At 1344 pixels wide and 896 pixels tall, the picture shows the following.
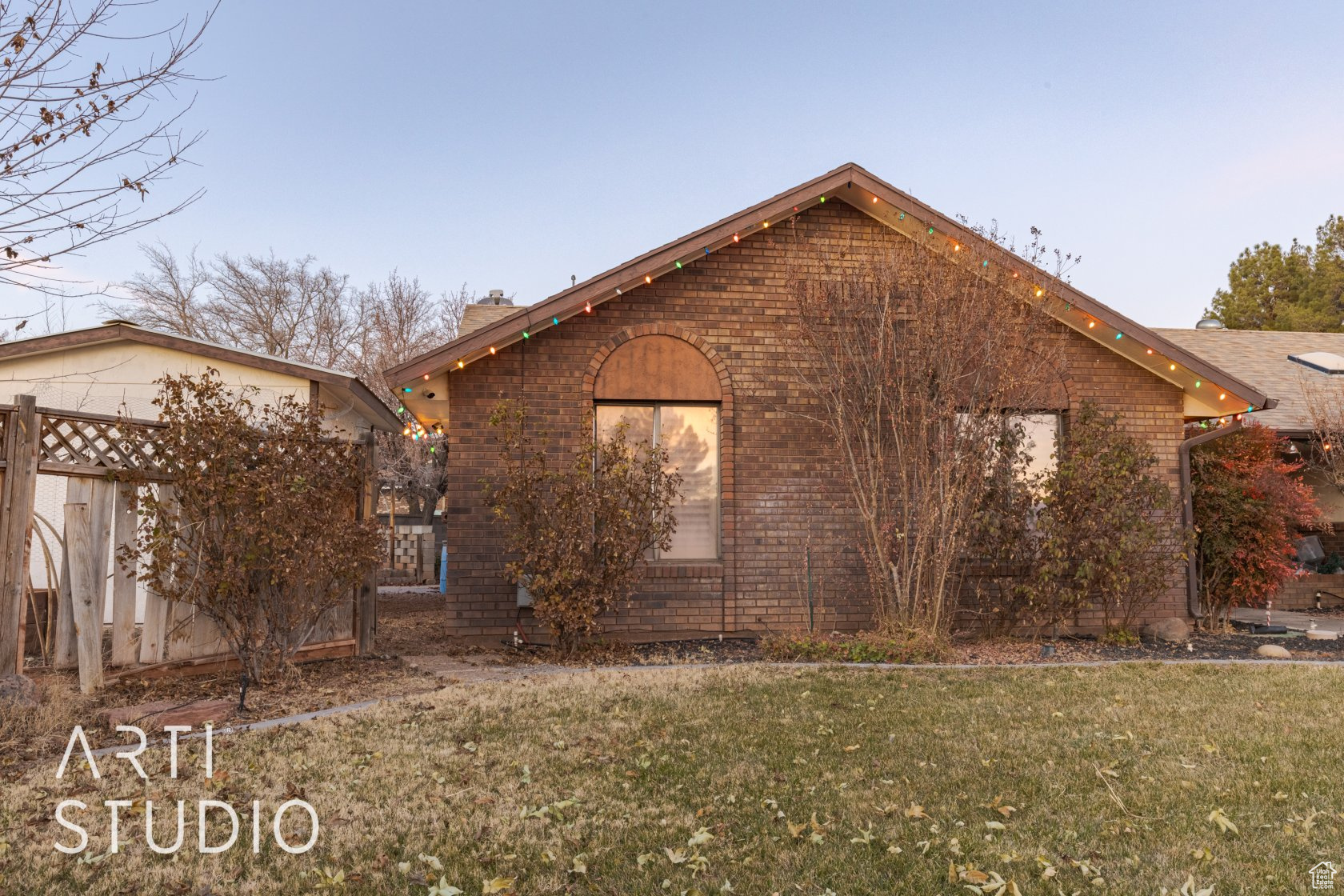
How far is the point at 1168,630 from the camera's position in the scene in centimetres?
1008

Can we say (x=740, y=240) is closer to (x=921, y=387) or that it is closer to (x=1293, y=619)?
(x=921, y=387)

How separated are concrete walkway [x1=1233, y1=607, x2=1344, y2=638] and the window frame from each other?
7.25 metres

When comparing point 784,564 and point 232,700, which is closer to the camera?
point 232,700

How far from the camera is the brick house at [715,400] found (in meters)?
9.70

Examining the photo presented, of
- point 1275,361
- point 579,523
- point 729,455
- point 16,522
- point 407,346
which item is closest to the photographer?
point 16,522

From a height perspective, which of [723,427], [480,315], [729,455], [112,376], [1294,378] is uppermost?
[480,315]

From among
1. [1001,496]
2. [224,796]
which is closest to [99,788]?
[224,796]

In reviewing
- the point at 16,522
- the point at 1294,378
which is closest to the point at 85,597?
the point at 16,522

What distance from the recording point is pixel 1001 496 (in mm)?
9516

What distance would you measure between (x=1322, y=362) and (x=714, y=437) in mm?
12390

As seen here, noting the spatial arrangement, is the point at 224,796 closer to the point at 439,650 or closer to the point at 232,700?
the point at 232,700

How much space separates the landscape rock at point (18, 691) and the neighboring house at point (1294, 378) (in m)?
13.8

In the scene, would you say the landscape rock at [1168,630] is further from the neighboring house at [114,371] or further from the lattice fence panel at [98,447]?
the lattice fence panel at [98,447]

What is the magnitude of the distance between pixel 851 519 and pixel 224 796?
23.9 ft
